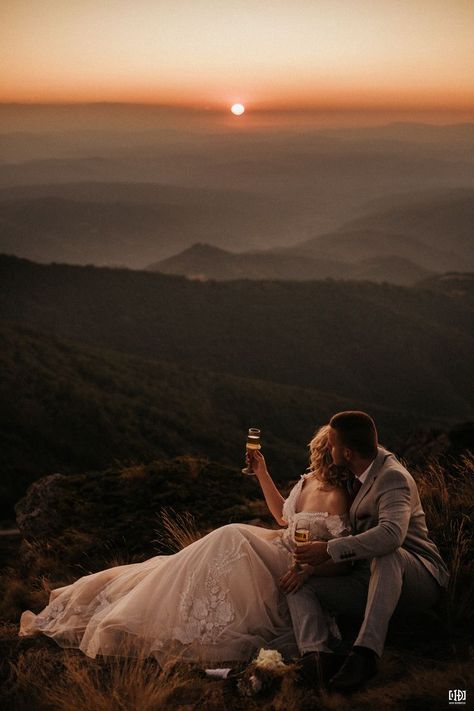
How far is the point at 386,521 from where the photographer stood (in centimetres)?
405

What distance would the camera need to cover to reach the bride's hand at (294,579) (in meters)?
4.26

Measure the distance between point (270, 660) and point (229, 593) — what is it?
0.58m

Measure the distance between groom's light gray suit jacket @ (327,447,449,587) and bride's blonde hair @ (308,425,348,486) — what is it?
0.19m

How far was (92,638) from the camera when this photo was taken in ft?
15.1

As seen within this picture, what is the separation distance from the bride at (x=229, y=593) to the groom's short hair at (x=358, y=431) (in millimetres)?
312

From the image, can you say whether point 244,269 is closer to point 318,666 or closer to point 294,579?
point 294,579

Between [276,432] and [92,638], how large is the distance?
49.3 metres

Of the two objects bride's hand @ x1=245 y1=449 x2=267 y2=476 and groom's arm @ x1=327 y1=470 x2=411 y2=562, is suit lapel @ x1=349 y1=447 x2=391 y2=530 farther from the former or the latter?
bride's hand @ x1=245 y1=449 x2=267 y2=476

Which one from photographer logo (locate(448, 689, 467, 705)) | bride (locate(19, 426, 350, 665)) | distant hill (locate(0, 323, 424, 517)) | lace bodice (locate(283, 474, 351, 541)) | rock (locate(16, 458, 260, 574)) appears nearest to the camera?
photographer logo (locate(448, 689, 467, 705))

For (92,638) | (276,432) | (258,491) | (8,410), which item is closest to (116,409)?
(8,410)

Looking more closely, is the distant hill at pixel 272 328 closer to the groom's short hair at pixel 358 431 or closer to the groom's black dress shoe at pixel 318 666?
the groom's short hair at pixel 358 431

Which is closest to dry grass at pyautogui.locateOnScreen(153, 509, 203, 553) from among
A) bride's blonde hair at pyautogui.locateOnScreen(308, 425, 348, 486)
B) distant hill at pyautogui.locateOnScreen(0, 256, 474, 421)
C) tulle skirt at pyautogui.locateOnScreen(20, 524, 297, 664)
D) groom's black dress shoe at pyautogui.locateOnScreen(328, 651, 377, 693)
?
tulle skirt at pyautogui.locateOnScreen(20, 524, 297, 664)

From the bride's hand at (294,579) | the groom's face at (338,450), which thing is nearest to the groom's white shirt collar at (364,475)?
the groom's face at (338,450)

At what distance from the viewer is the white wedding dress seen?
14.2 feet
